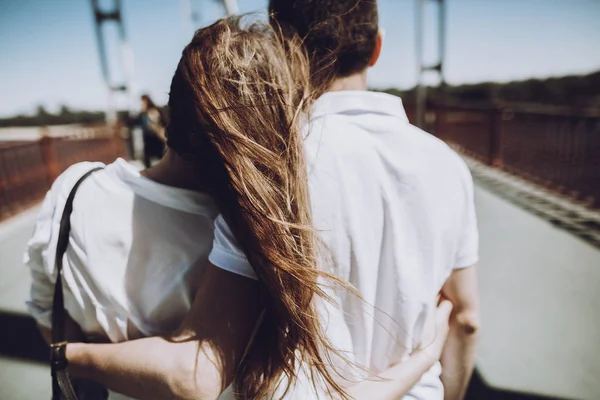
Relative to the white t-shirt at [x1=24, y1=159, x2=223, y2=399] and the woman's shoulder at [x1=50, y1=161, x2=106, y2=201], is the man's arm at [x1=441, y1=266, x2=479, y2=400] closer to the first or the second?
the white t-shirt at [x1=24, y1=159, x2=223, y2=399]

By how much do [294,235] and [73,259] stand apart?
551 millimetres

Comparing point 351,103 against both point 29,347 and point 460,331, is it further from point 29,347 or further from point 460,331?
point 29,347

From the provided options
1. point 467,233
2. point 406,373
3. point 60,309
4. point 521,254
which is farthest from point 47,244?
point 521,254

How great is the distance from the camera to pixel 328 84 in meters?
1.04

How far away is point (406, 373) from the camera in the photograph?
1.01 metres

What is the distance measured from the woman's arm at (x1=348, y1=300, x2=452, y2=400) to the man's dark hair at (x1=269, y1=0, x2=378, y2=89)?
72 centimetres

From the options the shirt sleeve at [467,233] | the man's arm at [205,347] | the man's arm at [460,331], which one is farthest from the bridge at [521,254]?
the man's arm at [205,347]

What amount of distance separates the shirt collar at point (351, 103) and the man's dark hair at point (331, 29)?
0.07m

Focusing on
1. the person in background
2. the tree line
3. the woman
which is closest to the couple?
the woman

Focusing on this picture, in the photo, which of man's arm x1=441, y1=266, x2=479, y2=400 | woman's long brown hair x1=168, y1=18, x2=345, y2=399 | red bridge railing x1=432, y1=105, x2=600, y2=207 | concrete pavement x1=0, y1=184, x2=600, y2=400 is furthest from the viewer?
red bridge railing x1=432, y1=105, x2=600, y2=207

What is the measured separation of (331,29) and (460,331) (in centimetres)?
93

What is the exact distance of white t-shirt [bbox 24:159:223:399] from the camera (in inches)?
36.1

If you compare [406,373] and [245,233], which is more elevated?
[245,233]

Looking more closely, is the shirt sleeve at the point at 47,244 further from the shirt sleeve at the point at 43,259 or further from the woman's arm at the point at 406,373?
the woman's arm at the point at 406,373
